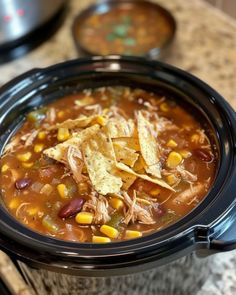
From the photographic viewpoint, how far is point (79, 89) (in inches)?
60.4

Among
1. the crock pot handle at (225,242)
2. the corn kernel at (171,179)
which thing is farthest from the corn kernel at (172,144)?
the crock pot handle at (225,242)

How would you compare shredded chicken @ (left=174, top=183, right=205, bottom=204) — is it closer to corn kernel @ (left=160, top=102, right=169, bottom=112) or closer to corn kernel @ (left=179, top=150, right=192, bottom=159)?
Answer: corn kernel @ (left=179, top=150, right=192, bottom=159)

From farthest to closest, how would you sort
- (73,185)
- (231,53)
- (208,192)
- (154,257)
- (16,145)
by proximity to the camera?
(231,53), (16,145), (73,185), (208,192), (154,257)

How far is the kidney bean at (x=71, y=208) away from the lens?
47.8 inches

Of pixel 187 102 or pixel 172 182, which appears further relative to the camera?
pixel 187 102

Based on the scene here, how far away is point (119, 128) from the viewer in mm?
1350

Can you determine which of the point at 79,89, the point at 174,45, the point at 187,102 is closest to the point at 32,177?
the point at 79,89

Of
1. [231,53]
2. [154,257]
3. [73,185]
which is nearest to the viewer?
[154,257]

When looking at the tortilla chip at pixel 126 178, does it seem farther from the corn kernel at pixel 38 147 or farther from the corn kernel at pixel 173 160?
the corn kernel at pixel 38 147

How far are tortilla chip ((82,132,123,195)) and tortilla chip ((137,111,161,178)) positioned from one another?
73 millimetres

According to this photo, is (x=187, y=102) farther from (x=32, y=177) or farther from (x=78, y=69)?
(x=32, y=177)

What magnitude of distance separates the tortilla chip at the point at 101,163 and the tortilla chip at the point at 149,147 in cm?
7

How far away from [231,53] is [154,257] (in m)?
1.15

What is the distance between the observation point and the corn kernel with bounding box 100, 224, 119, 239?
117cm
